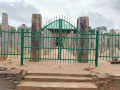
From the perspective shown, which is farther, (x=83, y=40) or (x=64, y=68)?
(x=83, y=40)

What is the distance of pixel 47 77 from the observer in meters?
4.80

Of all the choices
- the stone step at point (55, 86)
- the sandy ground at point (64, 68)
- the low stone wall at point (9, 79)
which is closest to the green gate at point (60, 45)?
the sandy ground at point (64, 68)

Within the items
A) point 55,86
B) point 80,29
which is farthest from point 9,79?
point 80,29

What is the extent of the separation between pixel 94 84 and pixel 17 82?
282 cm

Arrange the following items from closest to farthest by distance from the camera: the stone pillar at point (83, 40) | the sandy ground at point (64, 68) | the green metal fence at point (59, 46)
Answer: the sandy ground at point (64, 68)
the green metal fence at point (59, 46)
the stone pillar at point (83, 40)

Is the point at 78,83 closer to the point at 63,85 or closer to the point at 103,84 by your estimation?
the point at 63,85

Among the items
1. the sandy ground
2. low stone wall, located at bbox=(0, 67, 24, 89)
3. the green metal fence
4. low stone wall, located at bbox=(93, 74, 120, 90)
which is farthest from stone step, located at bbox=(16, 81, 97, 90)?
the green metal fence

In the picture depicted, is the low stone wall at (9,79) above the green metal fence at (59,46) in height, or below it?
below

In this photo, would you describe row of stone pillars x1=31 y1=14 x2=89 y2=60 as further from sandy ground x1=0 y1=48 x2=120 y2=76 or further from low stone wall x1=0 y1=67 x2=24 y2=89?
low stone wall x1=0 y1=67 x2=24 y2=89

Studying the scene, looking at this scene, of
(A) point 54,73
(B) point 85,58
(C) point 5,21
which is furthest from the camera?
(C) point 5,21

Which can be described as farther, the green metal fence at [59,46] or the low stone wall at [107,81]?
the green metal fence at [59,46]

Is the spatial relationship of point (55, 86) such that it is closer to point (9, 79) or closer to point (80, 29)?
point (9, 79)

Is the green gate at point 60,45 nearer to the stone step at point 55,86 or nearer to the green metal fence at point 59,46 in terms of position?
the green metal fence at point 59,46

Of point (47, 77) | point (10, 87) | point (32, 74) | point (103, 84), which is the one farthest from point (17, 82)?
point (103, 84)
